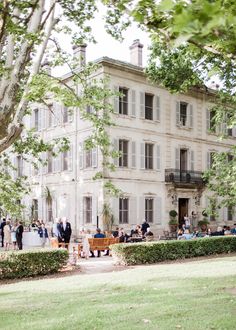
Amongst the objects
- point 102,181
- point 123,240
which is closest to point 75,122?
point 102,181

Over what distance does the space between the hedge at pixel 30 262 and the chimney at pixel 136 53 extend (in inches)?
773

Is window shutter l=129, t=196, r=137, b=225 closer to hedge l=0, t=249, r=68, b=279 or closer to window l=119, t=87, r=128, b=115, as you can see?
window l=119, t=87, r=128, b=115

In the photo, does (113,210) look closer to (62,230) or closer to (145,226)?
(145,226)

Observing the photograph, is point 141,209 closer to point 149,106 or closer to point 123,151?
point 123,151

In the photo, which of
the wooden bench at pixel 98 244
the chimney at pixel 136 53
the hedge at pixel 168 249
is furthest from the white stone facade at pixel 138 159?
the hedge at pixel 168 249

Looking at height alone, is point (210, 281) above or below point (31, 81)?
below

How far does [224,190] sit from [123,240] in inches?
196

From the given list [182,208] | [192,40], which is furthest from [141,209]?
[192,40]

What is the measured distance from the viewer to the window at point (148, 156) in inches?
1135

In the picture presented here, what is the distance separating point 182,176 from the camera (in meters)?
30.2

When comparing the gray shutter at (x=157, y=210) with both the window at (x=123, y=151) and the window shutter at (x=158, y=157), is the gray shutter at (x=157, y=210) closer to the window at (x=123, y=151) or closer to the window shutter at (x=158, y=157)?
the window shutter at (x=158, y=157)

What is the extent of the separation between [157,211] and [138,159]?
3.62 metres

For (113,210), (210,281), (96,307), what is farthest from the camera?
(113,210)

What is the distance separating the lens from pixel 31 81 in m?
9.70
